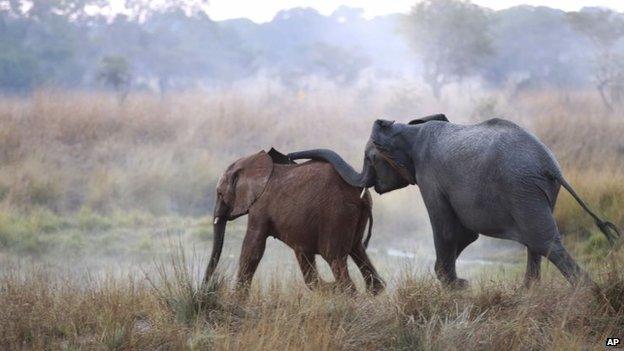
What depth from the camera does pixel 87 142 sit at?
50.4ft

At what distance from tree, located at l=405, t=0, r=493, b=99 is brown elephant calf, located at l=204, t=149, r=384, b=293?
20.8m

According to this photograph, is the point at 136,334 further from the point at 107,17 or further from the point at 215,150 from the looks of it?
the point at 107,17

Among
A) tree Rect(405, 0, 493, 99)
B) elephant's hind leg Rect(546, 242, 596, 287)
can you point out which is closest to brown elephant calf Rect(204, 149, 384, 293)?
elephant's hind leg Rect(546, 242, 596, 287)

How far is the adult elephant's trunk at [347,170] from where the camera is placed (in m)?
6.19

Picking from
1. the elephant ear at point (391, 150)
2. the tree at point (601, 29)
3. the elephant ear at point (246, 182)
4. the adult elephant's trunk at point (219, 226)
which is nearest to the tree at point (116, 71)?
the tree at point (601, 29)

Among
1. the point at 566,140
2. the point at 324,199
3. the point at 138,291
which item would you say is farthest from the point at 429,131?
the point at 566,140

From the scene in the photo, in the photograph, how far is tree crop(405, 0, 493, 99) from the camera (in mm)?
27562

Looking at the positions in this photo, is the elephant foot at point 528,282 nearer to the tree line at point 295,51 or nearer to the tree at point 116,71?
the tree line at point 295,51

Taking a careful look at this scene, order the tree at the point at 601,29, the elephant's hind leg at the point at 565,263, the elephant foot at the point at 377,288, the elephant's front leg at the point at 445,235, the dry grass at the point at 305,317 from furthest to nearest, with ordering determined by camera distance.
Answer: the tree at the point at 601,29
the elephant foot at the point at 377,288
the elephant's front leg at the point at 445,235
the elephant's hind leg at the point at 565,263
the dry grass at the point at 305,317

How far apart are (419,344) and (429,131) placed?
180 centimetres

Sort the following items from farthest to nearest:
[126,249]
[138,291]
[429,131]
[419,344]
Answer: [126,249] < [429,131] < [138,291] < [419,344]

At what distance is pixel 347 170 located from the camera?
20.5ft

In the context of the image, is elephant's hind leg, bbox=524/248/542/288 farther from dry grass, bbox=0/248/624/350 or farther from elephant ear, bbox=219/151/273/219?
elephant ear, bbox=219/151/273/219

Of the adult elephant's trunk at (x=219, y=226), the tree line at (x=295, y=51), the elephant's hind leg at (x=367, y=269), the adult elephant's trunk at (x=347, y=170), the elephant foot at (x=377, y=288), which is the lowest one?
the tree line at (x=295, y=51)
